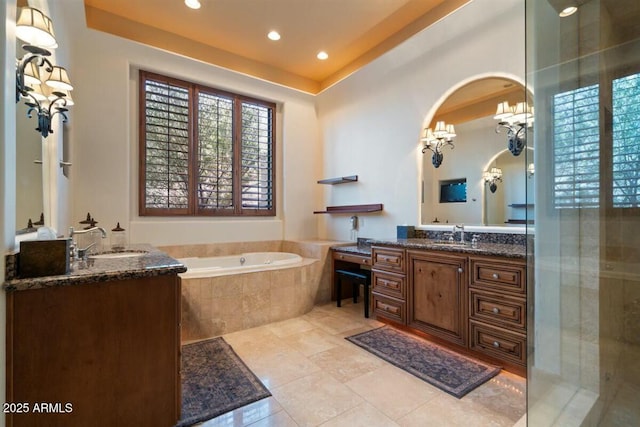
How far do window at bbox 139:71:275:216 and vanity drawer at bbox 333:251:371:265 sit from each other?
1.40 m

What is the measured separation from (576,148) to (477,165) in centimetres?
106

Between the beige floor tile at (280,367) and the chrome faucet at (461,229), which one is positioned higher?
the chrome faucet at (461,229)

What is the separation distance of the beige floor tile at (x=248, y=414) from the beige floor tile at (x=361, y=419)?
0.35 meters

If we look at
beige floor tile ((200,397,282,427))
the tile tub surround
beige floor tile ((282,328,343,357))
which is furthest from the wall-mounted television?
beige floor tile ((200,397,282,427))

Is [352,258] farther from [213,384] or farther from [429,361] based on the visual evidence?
[213,384]

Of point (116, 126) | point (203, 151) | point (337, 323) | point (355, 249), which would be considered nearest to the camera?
point (337, 323)

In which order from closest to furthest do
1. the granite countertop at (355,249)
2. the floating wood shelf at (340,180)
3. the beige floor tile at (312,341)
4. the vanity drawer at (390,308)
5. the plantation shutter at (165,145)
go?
the beige floor tile at (312,341)
the vanity drawer at (390,308)
the granite countertop at (355,249)
the plantation shutter at (165,145)
the floating wood shelf at (340,180)

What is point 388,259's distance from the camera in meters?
2.94

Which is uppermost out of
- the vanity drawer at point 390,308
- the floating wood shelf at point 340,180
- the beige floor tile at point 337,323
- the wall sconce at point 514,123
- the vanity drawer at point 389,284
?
the wall sconce at point 514,123

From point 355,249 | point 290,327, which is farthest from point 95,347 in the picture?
point 355,249

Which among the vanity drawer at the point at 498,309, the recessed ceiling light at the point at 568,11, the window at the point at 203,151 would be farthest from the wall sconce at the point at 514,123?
the window at the point at 203,151

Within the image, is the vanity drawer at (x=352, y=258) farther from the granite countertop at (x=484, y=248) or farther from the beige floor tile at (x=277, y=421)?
the beige floor tile at (x=277, y=421)

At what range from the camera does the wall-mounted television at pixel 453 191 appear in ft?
9.91

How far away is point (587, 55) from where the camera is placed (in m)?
1.85
